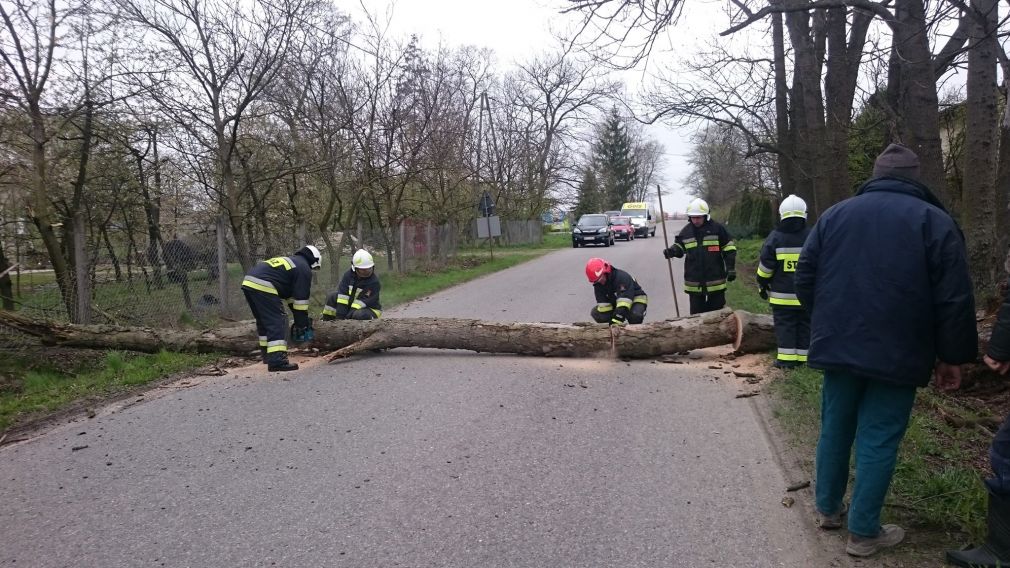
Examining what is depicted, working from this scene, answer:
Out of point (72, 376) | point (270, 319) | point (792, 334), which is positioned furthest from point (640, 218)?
point (72, 376)

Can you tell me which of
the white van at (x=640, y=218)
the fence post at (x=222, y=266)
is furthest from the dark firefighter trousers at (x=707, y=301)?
the white van at (x=640, y=218)

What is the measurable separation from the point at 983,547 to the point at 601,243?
32.8m

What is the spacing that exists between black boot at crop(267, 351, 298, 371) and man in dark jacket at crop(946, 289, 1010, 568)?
6167mm

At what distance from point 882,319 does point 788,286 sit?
3.69 m

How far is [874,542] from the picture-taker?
9.75ft

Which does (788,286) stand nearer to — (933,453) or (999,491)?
(933,453)

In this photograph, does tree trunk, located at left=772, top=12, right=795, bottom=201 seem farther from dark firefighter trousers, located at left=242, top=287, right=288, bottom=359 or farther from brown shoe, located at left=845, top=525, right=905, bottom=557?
brown shoe, located at left=845, top=525, right=905, bottom=557

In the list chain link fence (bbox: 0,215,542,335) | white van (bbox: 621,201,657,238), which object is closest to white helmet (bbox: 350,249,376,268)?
chain link fence (bbox: 0,215,542,335)

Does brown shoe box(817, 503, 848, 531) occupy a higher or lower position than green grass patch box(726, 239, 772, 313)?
lower

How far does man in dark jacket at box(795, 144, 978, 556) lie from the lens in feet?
9.26

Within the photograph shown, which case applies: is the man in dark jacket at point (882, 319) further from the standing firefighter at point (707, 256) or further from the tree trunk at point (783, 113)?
the tree trunk at point (783, 113)

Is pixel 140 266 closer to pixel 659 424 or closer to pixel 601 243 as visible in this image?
pixel 659 424

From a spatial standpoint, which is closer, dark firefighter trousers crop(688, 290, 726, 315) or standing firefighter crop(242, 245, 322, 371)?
standing firefighter crop(242, 245, 322, 371)

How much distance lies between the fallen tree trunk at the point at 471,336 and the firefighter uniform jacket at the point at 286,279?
2.13 feet
